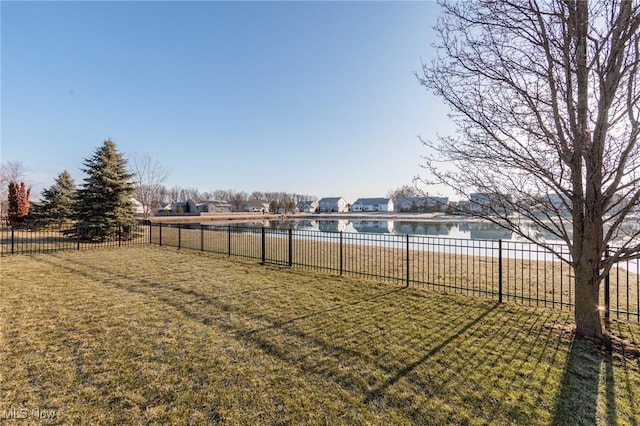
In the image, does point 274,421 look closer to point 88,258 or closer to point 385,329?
point 385,329

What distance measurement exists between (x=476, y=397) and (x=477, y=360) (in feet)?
2.32

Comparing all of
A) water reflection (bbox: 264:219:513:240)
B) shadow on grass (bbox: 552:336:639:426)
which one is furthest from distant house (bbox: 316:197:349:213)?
shadow on grass (bbox: 552:336:639:426)

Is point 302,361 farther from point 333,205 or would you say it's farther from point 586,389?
point 333,205

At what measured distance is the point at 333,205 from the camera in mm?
93188

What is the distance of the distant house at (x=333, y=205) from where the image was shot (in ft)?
301

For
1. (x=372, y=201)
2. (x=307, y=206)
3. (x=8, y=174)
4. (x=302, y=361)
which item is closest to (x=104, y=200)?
(x=302, y=361)

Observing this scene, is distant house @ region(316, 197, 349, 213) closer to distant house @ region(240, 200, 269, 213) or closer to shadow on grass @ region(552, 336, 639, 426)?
distant house @ region(240, 200, 269, 213)

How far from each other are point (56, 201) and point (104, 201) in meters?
10.1

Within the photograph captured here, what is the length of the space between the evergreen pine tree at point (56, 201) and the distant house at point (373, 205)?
247 ft

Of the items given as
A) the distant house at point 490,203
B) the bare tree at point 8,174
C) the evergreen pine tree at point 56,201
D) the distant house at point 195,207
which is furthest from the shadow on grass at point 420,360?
the distant house at point 195,207

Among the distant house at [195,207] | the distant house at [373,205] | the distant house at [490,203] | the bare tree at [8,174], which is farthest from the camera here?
the distant house at [373,205]

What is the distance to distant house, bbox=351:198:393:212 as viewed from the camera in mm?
87250

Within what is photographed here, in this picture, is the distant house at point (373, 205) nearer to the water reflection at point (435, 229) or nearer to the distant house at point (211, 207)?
the distant house at point (211, 207)

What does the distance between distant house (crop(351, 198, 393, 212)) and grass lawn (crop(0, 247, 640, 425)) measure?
8371 centimetres
